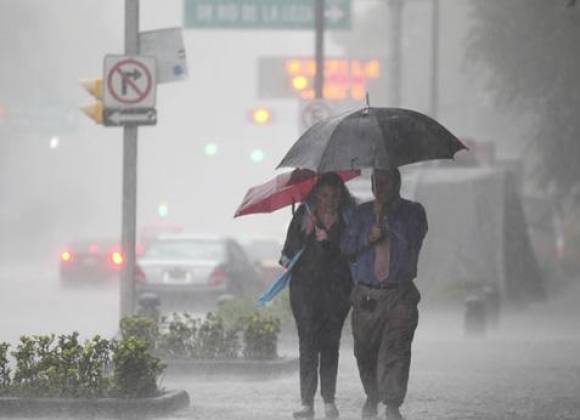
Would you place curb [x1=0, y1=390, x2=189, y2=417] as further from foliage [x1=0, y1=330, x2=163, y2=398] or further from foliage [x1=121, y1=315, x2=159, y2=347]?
foliage [x1=121, y1=315, x2=159, y2=347]

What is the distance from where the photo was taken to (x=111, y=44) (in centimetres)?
8556

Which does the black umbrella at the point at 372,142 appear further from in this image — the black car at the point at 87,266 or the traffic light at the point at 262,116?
the traffic light at the point at 262,116

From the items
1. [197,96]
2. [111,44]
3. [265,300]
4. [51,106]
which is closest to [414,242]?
[265,300]

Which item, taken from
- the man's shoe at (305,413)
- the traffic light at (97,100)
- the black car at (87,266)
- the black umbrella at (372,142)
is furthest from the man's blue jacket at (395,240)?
the black car at (87,266)

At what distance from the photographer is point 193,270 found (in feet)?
99.2

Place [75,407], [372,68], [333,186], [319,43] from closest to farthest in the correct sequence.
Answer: [333,186] < [75,407] < [319,43] < [372,68]

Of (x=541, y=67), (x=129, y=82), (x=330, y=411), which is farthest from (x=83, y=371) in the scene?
(x=541, y=67)

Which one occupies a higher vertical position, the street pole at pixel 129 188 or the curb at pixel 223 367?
the street pole at pixel 129 188

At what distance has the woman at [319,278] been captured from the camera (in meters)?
12.9

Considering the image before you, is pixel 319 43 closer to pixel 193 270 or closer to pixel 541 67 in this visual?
pixel 193 270

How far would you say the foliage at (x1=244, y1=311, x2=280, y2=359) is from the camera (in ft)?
59.5

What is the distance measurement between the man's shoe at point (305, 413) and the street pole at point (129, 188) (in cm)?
557

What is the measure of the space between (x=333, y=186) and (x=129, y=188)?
18.9 feet

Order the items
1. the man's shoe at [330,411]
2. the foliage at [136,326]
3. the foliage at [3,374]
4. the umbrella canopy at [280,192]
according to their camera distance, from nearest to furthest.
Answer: the man's shoe at [330,411]
the umbrella canopy at [280,192]
the foliage at [3,374]
the foliage at [136,326]
